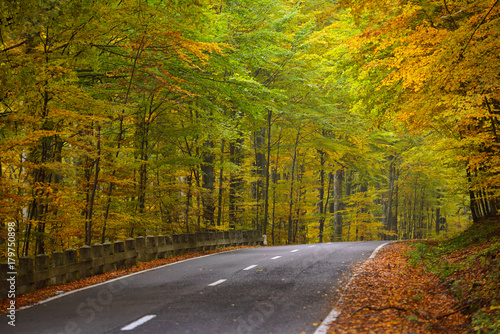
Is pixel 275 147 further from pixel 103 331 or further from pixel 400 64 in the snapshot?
pixel 103 331

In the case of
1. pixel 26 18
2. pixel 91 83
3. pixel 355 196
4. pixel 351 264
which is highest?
pixel 91 83

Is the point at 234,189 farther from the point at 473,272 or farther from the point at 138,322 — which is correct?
the point at 138,322

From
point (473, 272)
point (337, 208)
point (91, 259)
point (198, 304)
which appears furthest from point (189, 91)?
point (337, 208)

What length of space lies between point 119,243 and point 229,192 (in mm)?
13213

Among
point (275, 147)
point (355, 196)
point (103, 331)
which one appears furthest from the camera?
point (355, 196)

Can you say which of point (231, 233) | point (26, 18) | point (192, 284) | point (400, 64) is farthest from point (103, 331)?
point (231, 233)

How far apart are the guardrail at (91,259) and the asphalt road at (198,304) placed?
1198 millimetres

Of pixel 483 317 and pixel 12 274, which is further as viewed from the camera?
pixel 12 274

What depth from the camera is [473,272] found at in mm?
8867

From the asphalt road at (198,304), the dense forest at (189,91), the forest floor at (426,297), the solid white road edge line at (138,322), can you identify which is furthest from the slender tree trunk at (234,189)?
the solid white road edge line at (138,322)

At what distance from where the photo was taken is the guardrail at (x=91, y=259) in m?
9.41

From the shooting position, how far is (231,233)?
2309 cm

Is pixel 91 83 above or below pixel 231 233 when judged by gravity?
above

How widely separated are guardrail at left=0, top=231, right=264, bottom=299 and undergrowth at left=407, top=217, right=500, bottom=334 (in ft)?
28.3
